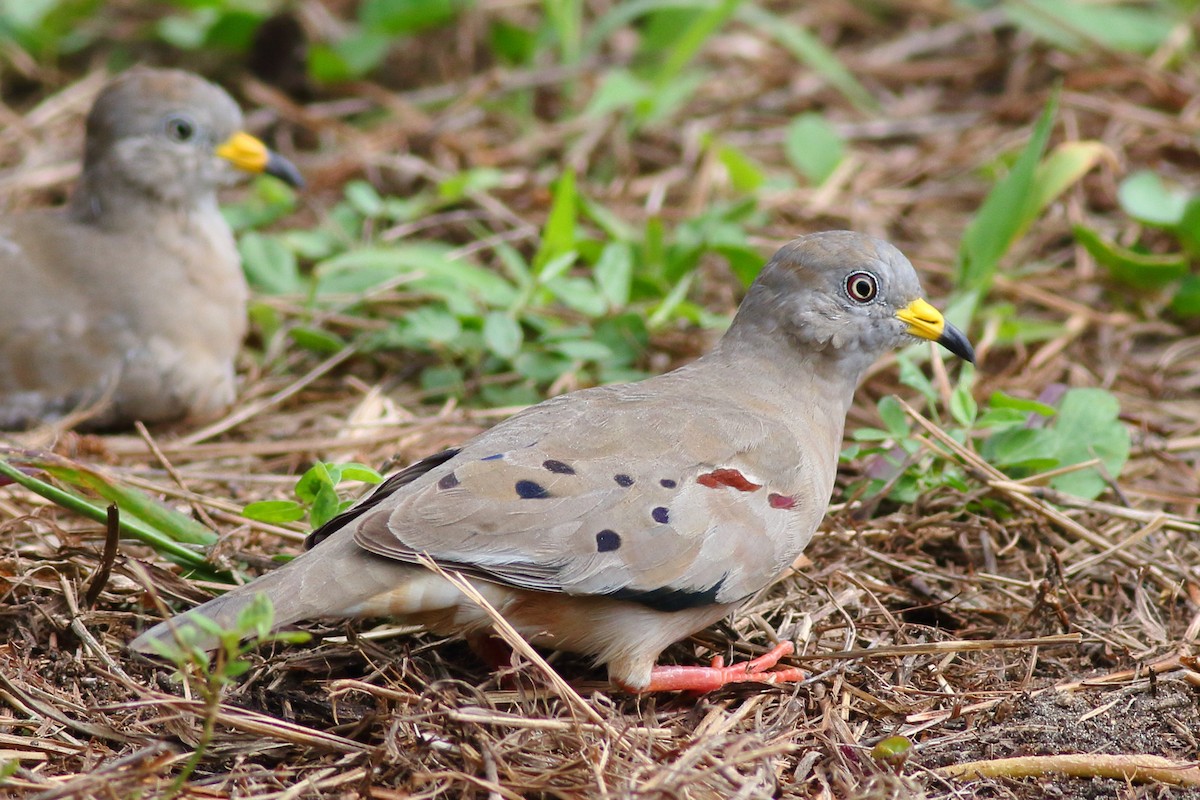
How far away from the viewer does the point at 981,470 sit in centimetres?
402

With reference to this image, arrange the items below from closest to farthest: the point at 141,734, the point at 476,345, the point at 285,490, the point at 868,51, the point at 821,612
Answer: the point at 141,734 → the point at 821,612 → the point at 285,490 → the point at 476,345 → the point at 868,51

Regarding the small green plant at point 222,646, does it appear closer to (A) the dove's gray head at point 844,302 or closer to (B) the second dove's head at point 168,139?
(A) the dove's gray head at point 844,302

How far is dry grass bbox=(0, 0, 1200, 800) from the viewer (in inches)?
117

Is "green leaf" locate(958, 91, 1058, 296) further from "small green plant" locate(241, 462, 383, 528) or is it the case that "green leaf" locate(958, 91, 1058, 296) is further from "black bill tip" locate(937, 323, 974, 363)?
"small green plant" locate(241, 462, 383, 528)

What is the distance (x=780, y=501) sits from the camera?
349cm

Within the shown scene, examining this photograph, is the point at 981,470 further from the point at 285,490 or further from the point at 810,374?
the point at 285,490

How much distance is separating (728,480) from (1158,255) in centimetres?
313

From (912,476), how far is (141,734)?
2.34m

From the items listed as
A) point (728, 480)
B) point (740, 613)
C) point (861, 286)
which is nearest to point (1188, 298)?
point (861, 286)

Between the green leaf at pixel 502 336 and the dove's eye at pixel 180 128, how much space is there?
1.59 meters

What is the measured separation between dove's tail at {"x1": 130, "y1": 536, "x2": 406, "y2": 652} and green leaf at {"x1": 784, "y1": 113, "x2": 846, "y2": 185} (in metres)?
3.82

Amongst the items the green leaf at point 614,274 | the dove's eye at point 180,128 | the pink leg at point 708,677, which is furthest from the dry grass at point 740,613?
the dove's eye at point 180,128

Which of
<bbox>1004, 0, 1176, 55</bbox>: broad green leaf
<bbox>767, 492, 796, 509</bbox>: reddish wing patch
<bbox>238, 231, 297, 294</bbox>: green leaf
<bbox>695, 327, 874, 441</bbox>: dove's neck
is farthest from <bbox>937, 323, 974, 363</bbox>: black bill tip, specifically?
<bbox>1004, 0, 1176, 55</bbox>: broad green leaf


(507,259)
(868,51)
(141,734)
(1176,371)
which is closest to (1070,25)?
(868,51)
